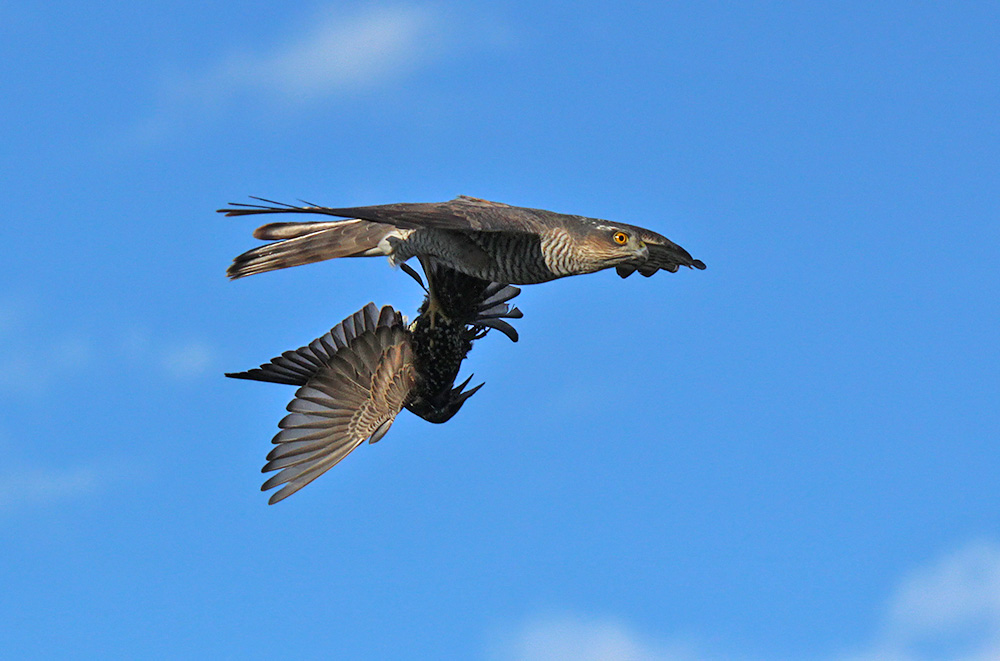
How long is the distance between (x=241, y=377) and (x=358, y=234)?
2728 millimetres

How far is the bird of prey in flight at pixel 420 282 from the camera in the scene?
11.2 meters

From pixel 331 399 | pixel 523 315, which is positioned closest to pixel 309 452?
pixel 331 399

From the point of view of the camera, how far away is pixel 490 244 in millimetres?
11242

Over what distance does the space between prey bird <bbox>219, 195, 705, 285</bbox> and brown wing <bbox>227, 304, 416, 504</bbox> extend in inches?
59.6

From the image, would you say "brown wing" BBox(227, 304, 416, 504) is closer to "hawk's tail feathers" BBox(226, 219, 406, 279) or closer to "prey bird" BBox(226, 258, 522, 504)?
"prey bird" BBox(226, 258, 522, 504)

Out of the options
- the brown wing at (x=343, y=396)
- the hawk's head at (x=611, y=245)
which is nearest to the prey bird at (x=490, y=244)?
the hawk's head at (x=611, y=245)

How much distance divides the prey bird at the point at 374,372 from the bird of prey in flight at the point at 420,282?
0.01 meters

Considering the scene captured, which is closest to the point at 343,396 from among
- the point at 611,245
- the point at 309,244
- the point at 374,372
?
the point at 374,372

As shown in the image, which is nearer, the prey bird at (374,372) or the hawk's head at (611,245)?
the hawk's head at (611,245)

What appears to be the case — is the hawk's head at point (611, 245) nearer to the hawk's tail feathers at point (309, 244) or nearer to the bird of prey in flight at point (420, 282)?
the bird of prey in flight at point (420, 282)

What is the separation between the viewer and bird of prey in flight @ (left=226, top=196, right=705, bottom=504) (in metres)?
11.2

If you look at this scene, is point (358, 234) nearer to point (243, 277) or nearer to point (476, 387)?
point (243, 277)

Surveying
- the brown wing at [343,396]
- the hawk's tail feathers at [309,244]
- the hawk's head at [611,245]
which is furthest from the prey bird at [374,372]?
the hawk's head at [611,245]

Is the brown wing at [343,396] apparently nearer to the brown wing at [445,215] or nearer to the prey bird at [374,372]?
the prey bird at [374,372]
